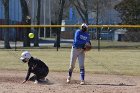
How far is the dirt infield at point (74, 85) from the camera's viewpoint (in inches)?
464

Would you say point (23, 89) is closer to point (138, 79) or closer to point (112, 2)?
point (138, 79)

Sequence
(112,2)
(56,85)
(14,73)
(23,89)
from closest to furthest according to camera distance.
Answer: (23,89) → (56,85) → (14,73) → (112,2)

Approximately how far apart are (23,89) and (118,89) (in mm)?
2691

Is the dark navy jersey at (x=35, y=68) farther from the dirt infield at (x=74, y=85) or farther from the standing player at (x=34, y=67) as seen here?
the dirt infield at (x=74, y=85)

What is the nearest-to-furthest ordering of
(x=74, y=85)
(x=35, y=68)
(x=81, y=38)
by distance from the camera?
1. (x=74, y=85)
2. (x=81, y=38)
3. (x=35, y=68)

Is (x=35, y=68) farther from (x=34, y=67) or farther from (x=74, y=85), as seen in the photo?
(x=74, y=85)

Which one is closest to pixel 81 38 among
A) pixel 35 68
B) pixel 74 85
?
pixel 74 85

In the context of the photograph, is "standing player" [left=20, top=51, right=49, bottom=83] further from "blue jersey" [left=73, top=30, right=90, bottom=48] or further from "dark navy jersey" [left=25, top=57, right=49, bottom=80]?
"blue jersey" [left=73, top=30, right=90, bottom=48]

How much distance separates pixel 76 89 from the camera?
474 inches

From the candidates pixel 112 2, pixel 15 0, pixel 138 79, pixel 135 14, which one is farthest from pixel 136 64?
pixel 112 2

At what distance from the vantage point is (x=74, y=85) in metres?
13.0

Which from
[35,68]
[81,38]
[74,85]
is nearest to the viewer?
[74,85]

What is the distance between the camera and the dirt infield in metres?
11.8

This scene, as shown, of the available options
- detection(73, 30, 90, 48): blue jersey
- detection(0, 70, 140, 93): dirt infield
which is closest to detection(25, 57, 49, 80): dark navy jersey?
detection(0, 70, 140, 93): dirt infield
